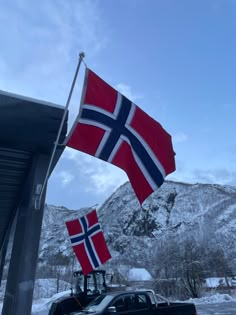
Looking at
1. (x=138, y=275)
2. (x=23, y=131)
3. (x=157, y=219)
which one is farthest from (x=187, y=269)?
(x=157, y=219)

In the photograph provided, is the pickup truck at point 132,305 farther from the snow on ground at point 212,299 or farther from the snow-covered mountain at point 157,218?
the snow-covered mountain at point 157,218

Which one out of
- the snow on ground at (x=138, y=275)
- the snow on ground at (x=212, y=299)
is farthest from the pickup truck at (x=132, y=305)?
the snow on ground at (x=138, y=275)

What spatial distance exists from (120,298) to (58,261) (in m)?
58.2

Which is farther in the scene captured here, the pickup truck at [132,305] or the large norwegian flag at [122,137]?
the pickup truck at [132,305]

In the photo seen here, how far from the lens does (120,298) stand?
30.6 ft

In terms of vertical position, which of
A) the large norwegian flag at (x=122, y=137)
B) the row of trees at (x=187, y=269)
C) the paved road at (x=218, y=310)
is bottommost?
the paved road at (x=218, y=310)

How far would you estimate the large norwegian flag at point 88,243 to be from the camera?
952 centimetres

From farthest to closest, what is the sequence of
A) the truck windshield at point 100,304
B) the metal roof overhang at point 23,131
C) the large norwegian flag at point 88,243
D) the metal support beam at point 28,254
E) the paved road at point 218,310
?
the paved road at point 218,310, the large norwegian flag at point 88,243, the truck windshield at point 100,304, the metal support beam at point 28,254, the metal roof overhang at point 23,131

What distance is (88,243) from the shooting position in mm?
9781

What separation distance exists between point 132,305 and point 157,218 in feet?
367

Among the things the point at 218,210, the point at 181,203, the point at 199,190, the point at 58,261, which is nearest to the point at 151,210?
the point at 181,203

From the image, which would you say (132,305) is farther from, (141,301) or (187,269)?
(187,269)

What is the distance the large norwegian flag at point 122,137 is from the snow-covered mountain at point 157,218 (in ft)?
248

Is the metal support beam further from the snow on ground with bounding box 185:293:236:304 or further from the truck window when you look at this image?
the snow on ground with bounding box 185:293:236:304
